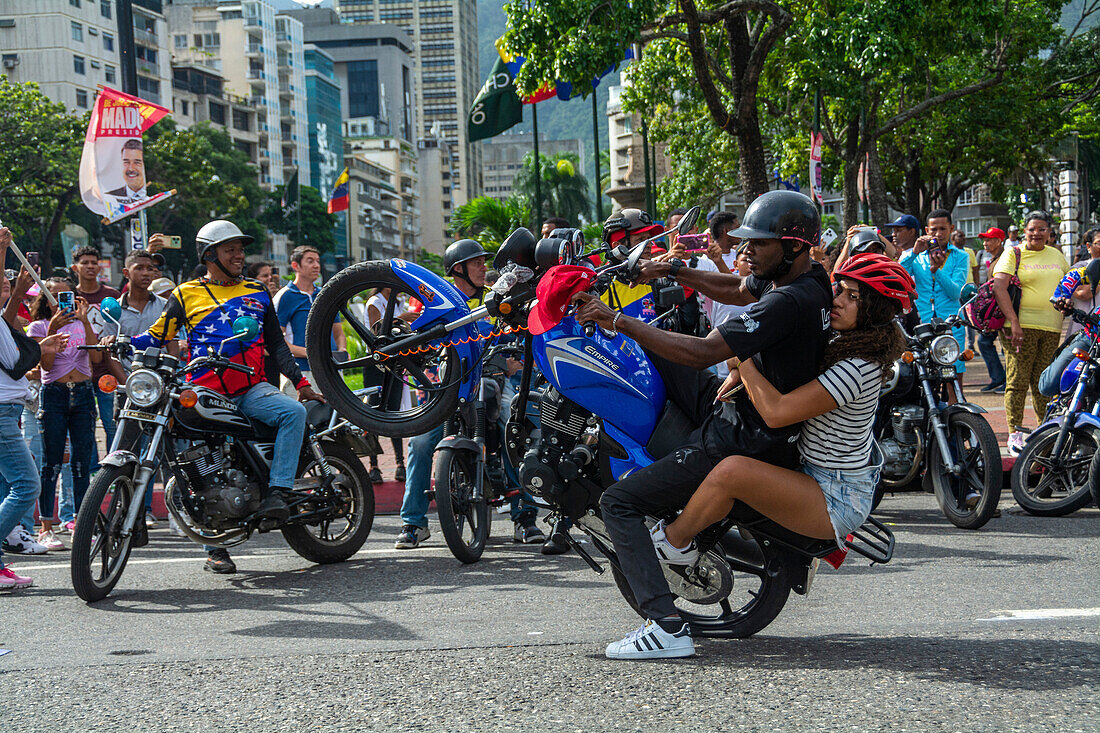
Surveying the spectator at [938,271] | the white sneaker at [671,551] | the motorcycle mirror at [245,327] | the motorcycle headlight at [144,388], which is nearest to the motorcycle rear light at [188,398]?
the motorcycle headlight at [144,388]

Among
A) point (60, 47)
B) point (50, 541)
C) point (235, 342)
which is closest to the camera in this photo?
point (235, 342)

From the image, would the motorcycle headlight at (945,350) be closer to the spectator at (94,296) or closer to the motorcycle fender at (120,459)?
the motorcycle fender at (120,459)

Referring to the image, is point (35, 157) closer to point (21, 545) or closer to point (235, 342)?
point (21, 545)

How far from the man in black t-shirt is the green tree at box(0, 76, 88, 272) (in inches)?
1701

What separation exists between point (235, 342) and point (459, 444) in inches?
57.0

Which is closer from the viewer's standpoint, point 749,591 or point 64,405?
point 749,591

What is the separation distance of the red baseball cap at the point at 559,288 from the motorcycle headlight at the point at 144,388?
2.84 metres

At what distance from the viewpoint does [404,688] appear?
13.4 ft

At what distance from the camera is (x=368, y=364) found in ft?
17.7

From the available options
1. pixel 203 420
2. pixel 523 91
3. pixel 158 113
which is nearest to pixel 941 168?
pixel 523 91

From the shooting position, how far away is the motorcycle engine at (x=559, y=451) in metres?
4.59

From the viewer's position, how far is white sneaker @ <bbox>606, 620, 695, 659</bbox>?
4.30 metres

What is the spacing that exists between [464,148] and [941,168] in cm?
16870

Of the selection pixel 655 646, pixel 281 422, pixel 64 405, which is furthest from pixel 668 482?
pixel 64 405
